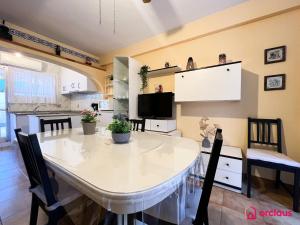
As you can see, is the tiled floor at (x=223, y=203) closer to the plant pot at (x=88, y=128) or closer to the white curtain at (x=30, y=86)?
the plant pot at (x=88, y=128)

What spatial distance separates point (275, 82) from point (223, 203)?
184 cm

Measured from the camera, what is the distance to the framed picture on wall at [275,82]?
2053 millimetres

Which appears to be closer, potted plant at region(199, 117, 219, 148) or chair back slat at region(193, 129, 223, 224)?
chair back slat at region(193, 129, 223, 224)

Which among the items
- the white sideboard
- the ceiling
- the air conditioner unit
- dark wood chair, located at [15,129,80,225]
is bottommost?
the white sideboard

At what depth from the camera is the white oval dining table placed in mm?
588

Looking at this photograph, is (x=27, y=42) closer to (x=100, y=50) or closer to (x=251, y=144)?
(x=100, y=50)

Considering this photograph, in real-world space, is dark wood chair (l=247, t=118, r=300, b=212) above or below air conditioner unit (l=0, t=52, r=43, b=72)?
below

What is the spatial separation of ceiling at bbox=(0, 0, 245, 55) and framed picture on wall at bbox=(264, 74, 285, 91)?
126 centimetres

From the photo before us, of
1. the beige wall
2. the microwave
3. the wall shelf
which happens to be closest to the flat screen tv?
the beige wall

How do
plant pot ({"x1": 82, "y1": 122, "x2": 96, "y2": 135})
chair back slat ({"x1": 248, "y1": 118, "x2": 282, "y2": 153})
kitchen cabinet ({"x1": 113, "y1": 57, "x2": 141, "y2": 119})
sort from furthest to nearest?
kitchen cabinet ({"x1": 113, "y1": 57, "x2": 141, "y2": 119}) → chair back slat ({"x1": 248, "y1": 118, "x2": 282, "y2": 153}) → plant pot ({"x1": 82, "y1": 122, "x2": 96, "y2": 135})

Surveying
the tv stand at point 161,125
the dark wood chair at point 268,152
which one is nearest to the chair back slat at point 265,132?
the dark wood chair at point 268,152

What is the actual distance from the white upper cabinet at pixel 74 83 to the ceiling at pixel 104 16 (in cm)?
122

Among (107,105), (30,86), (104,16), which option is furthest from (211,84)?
A: (30,86)

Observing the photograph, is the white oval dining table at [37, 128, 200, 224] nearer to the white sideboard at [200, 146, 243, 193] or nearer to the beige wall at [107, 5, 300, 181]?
the white sideboard at [200, 146, 243, 193]
